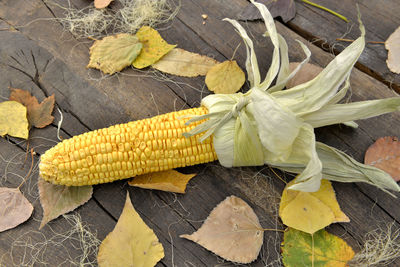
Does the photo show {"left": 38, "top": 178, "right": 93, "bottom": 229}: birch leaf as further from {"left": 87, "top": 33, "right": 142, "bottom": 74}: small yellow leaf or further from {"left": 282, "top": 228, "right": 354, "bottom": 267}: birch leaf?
{"left": 282, "top": 228, "right": 354, "bottom": 267}: birch leaf

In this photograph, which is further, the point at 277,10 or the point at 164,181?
the point at 277,10

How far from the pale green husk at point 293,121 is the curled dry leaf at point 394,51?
0.59 metres

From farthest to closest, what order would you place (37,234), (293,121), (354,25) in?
(354,25) < (37,234) < (293,121)

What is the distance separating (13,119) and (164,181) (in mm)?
778

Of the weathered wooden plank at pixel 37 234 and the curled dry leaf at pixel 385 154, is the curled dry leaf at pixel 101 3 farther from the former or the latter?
the curled dry leaf at pixel 385 154

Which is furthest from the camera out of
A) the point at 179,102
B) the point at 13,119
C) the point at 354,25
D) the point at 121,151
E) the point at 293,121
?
the point at 354,25

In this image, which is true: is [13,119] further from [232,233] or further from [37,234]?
[232,233]

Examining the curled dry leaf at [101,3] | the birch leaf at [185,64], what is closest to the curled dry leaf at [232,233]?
the birch leaf at [185,64]

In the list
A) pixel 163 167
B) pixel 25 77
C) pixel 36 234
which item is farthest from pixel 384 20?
pixel 36 234

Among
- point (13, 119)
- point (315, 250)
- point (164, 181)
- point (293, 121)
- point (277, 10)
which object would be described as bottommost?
point (315, 250)

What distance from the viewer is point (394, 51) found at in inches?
72.3

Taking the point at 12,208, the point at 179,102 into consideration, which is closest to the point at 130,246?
the point at 12,208

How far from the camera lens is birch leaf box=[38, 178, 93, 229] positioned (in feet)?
5.11

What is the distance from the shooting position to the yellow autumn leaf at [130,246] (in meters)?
1.47
